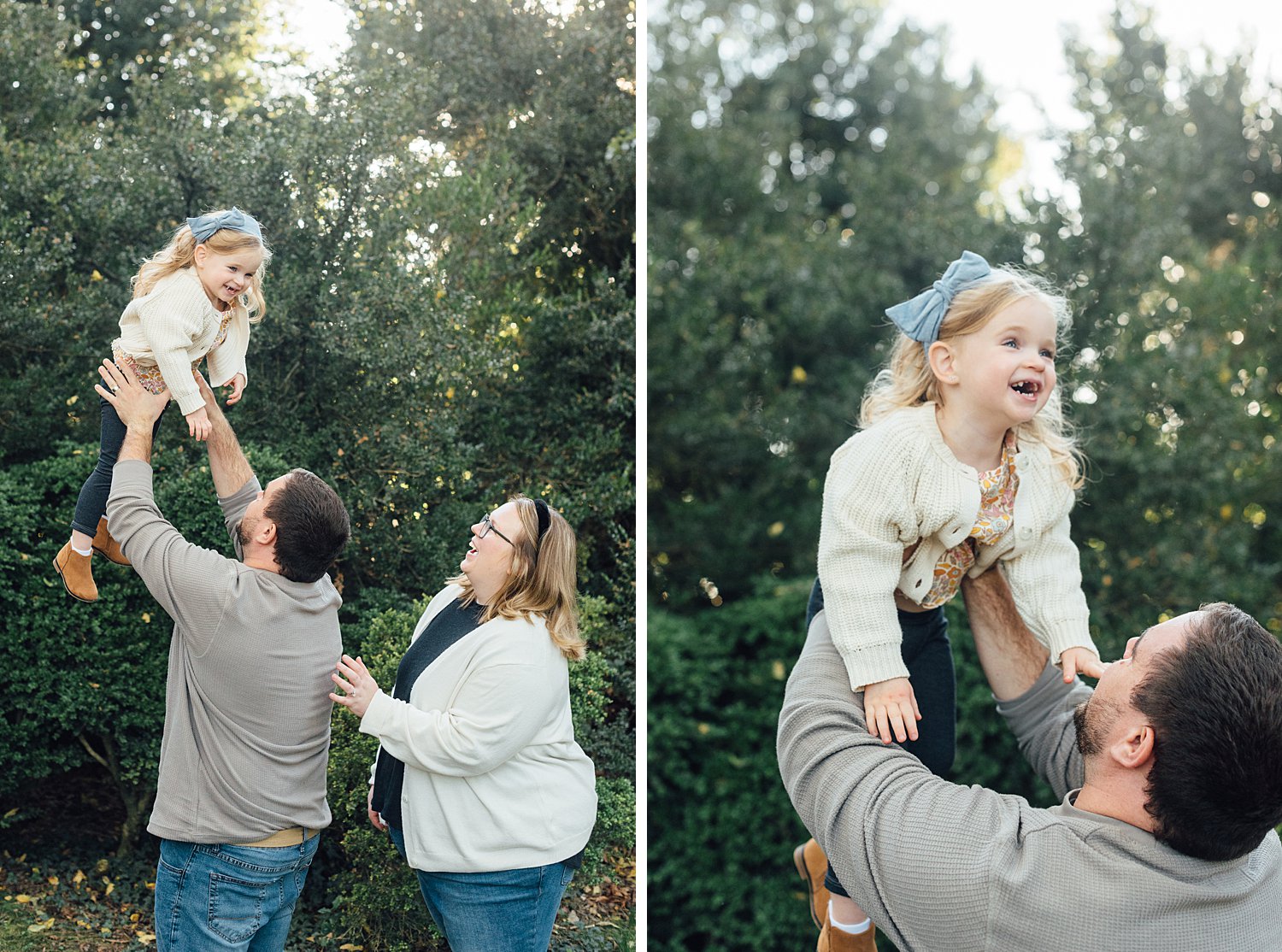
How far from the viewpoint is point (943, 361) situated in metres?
2.40

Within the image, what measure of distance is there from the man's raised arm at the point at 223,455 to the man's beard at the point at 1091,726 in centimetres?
207

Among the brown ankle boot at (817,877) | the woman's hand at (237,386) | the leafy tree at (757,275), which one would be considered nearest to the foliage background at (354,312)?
the woman's hand at (237,386)

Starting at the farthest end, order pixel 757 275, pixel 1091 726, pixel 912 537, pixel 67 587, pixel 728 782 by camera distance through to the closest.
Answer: pixel 757 275
pixel 728 782
pixel 67 587
pixel 912 537
pixel 1091 726

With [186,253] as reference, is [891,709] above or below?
below

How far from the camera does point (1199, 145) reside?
820cm

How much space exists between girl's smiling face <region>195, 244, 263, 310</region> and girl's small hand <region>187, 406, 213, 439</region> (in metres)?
0.30

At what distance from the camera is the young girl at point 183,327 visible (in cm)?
267

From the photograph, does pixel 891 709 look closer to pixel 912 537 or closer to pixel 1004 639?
pixel 912 537

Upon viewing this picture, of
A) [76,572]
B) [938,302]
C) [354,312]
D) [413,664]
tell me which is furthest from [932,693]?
[76,572]

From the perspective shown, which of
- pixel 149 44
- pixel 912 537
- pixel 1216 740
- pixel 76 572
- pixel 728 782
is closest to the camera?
pixel 1216 740

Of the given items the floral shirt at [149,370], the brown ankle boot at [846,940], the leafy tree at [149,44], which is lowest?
the brown ankle boot at [846,940]

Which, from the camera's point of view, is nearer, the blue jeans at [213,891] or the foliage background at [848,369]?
the blue jeans at [213,891]

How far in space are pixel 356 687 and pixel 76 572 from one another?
1.01 m

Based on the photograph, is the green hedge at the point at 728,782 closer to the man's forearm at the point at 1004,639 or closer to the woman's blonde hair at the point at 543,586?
the woman's blonde hair at the point at 543,586
